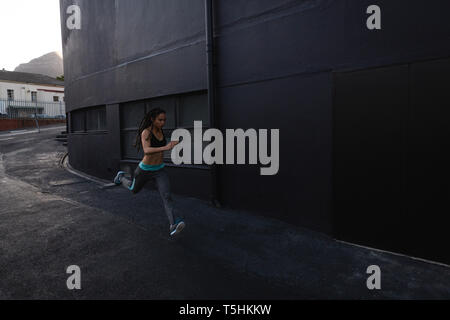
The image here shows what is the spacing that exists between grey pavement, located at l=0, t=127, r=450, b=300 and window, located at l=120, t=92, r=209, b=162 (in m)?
2.05

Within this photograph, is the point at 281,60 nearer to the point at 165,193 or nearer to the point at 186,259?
the point at 165,193

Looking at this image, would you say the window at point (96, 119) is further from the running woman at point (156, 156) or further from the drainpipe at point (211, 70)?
the running woman at point (156, 156)

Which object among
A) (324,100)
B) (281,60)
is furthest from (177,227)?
(281,60)

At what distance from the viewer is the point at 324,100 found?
14.8 ft

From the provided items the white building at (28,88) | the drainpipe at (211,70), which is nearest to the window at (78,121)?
the drainpipe at (211,70)

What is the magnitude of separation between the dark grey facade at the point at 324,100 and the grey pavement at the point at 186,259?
0.48 metres

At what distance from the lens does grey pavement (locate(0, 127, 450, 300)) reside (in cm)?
297

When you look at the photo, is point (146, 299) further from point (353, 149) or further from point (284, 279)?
point (353, 149)

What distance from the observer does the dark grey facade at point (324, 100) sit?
3.58 metres

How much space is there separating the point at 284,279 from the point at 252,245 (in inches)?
39.5

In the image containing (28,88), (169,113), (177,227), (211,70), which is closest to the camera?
(177,227)

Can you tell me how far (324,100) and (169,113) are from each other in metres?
4.12

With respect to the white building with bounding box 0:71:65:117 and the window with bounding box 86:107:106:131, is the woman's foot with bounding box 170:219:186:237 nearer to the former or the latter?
the window with bounding box 86:107:106:131

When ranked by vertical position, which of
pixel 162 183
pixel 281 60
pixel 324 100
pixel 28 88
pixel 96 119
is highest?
pixel 28 88
